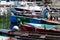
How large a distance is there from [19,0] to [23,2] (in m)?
0.57

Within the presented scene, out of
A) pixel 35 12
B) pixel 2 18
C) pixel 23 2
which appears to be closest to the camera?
pixel 35 12

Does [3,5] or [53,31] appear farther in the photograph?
[3,5]

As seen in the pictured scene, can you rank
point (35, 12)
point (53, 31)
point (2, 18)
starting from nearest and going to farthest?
point (53, 31) < point (35, 12) < point (2, 18)

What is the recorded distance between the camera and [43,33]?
1073cm

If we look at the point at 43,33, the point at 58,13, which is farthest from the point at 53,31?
the point at 58,13

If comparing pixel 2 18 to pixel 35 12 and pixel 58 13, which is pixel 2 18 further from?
pixel 58 13

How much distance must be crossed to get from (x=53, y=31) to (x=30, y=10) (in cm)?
452

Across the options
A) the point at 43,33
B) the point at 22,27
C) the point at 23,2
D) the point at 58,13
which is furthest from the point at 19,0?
the point at 43,33

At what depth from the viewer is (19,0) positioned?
17.8 m

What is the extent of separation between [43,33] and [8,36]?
1.69m

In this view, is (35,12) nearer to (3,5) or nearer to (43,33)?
(3,5)

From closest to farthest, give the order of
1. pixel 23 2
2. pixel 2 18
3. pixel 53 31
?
pixel 53 31, pixel 2 18, pixel 23 2

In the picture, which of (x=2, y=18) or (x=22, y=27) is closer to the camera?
(x=22, y=27)

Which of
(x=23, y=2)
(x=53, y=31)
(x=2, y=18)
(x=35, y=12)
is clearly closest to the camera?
(x=53, y=31)
